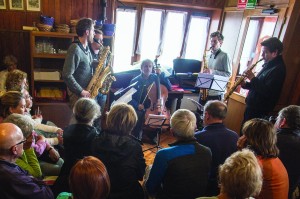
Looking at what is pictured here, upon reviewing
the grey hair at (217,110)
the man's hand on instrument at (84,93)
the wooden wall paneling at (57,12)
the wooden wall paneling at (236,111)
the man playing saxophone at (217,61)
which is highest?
the wooden wall paneling at (57,12)

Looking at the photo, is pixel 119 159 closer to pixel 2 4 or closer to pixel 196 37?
pixel 2 4

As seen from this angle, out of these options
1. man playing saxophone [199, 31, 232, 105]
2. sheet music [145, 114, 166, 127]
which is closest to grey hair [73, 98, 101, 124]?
sheet music [145, 114, 166, 127]

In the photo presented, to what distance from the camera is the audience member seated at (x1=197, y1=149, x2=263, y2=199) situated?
3.83 feet

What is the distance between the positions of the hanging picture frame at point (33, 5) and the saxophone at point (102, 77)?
1.33m

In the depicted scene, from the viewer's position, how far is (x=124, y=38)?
463 cm

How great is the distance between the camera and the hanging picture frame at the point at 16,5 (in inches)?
141

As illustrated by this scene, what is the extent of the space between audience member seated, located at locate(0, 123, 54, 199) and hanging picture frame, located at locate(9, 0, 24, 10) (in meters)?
2.91

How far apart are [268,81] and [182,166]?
1867 mm

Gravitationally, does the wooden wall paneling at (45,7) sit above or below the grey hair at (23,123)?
above

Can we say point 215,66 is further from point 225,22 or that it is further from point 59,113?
point 59,113

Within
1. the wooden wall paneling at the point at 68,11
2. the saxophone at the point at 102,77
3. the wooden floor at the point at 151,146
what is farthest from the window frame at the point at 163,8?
the wooden floor at the point at 151,146

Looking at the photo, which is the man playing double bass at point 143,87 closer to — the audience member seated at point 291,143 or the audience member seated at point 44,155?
the audience member seated at point 44,155

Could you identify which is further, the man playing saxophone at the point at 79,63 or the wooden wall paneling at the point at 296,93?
the wooden wall paneling at the point at 296,93

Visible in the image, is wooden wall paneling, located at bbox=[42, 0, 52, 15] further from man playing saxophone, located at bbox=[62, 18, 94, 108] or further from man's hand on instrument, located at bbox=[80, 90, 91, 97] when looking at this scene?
man's hand on instrument, located at bbox=[80, 90, 91, 97]
